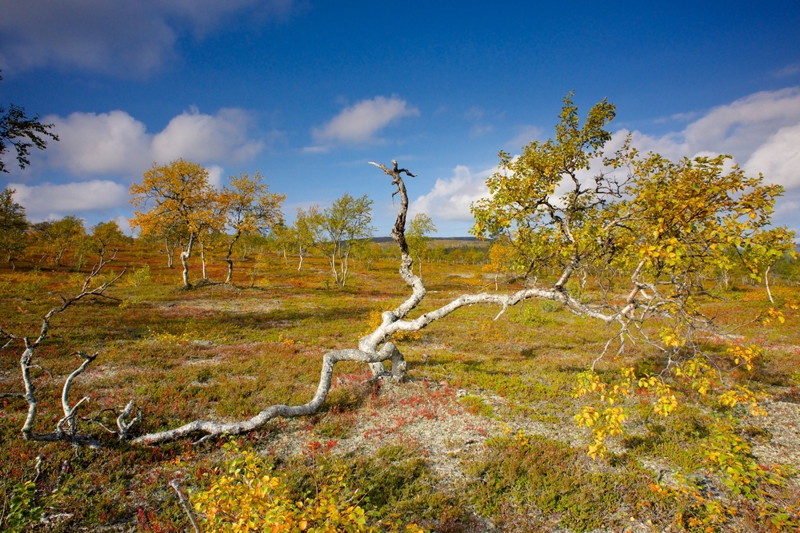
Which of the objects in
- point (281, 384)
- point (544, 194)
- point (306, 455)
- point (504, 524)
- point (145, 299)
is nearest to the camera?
point (504, 524)

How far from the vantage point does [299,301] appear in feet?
124

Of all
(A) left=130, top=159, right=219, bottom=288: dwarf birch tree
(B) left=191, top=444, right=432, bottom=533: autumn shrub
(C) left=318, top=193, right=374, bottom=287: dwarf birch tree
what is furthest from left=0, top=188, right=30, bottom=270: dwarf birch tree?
(B) left=191, top=444, right=432, bottom=533: autumn shrub

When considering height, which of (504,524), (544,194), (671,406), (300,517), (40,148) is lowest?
(504,524)

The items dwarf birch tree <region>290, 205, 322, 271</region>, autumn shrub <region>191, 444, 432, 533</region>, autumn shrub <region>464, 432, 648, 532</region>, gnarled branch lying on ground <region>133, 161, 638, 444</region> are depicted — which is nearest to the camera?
autumn shrub <region>191, 444, 432, 533</region>

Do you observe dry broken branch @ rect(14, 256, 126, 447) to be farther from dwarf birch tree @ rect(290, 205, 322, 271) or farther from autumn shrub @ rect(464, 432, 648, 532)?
dwarf birch tree @ rect(290, 205, 322, 271)

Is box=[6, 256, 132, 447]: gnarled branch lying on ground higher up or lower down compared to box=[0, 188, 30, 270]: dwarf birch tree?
lower down

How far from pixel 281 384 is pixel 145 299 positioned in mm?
28170

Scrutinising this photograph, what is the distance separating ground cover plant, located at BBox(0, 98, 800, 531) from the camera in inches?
265

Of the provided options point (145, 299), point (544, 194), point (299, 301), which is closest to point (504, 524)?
point (544, 194)

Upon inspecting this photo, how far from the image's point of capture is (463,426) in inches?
430

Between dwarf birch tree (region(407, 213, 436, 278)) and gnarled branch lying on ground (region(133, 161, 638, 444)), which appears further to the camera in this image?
dwarf birch tree (region(407, 213, 436, 278))

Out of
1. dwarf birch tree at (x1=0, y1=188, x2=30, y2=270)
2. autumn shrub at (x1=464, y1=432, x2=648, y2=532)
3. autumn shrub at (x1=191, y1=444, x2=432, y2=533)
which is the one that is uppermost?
dwarf birch tree at (x1=0, y1=188, x2=30, y2=270)

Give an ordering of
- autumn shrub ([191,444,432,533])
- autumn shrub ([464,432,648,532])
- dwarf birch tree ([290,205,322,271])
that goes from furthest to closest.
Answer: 1. dwarf birch tree ([290,205,322,271])
2. autumn shrub ([464,432,648,532])
3. autumn shrub ([191,444,432,533])

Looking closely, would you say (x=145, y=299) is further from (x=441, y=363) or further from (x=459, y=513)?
(x=459, y=513)
